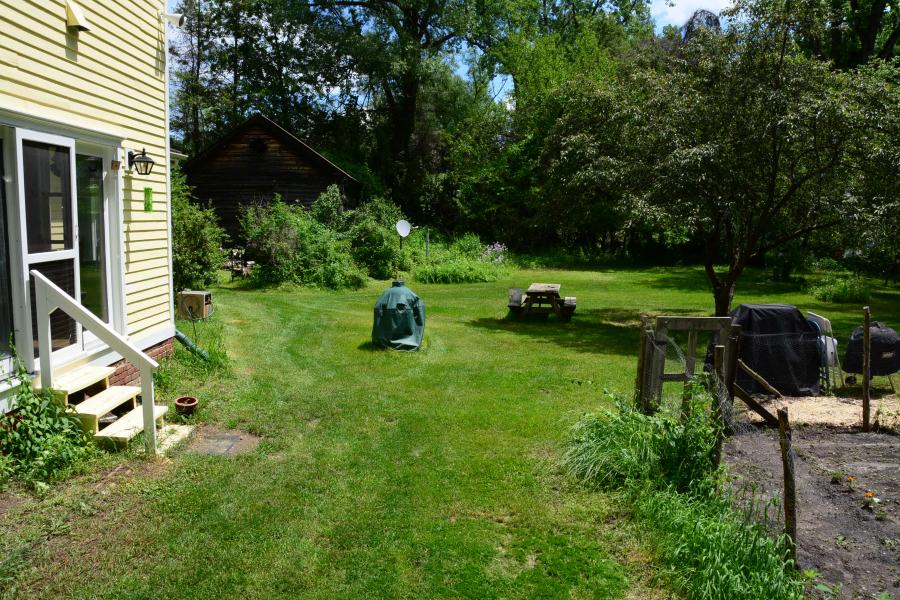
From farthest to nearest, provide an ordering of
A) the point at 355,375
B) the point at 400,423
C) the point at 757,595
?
1. the point at 355,375
2. the point at 400,423
3. the point at 757,595

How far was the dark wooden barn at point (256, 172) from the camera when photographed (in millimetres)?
24484

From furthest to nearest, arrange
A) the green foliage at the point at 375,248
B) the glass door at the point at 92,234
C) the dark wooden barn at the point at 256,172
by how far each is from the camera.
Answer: the dark wooden barn at the point at 256,172 < the green foliage at the point at 375,248 < the glass door at the point at 92,234

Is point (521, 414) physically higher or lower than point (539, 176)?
lower

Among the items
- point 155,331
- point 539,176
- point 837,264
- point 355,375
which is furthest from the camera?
point 539,176

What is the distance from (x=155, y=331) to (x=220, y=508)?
3.65m

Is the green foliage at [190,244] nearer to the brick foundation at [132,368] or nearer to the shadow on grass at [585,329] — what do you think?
the shadow on grass at [585,329]

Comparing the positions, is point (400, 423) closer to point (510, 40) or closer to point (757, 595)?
point (757, 595)

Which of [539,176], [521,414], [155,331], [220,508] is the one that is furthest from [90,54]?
[539,176]

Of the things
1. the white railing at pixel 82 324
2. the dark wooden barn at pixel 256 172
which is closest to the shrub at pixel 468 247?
the dark wooden barn at pixel 256 172

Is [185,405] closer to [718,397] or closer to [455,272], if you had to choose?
[718,397]

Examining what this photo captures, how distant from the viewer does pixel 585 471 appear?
5578mm

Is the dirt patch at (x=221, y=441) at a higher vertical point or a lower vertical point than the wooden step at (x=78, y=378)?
lower

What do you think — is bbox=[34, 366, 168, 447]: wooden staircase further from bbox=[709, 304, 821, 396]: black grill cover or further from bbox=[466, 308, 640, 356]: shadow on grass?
bbox=[466, 308, 640, 356]: shadow on grass

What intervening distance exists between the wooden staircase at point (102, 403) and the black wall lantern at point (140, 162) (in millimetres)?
2225
